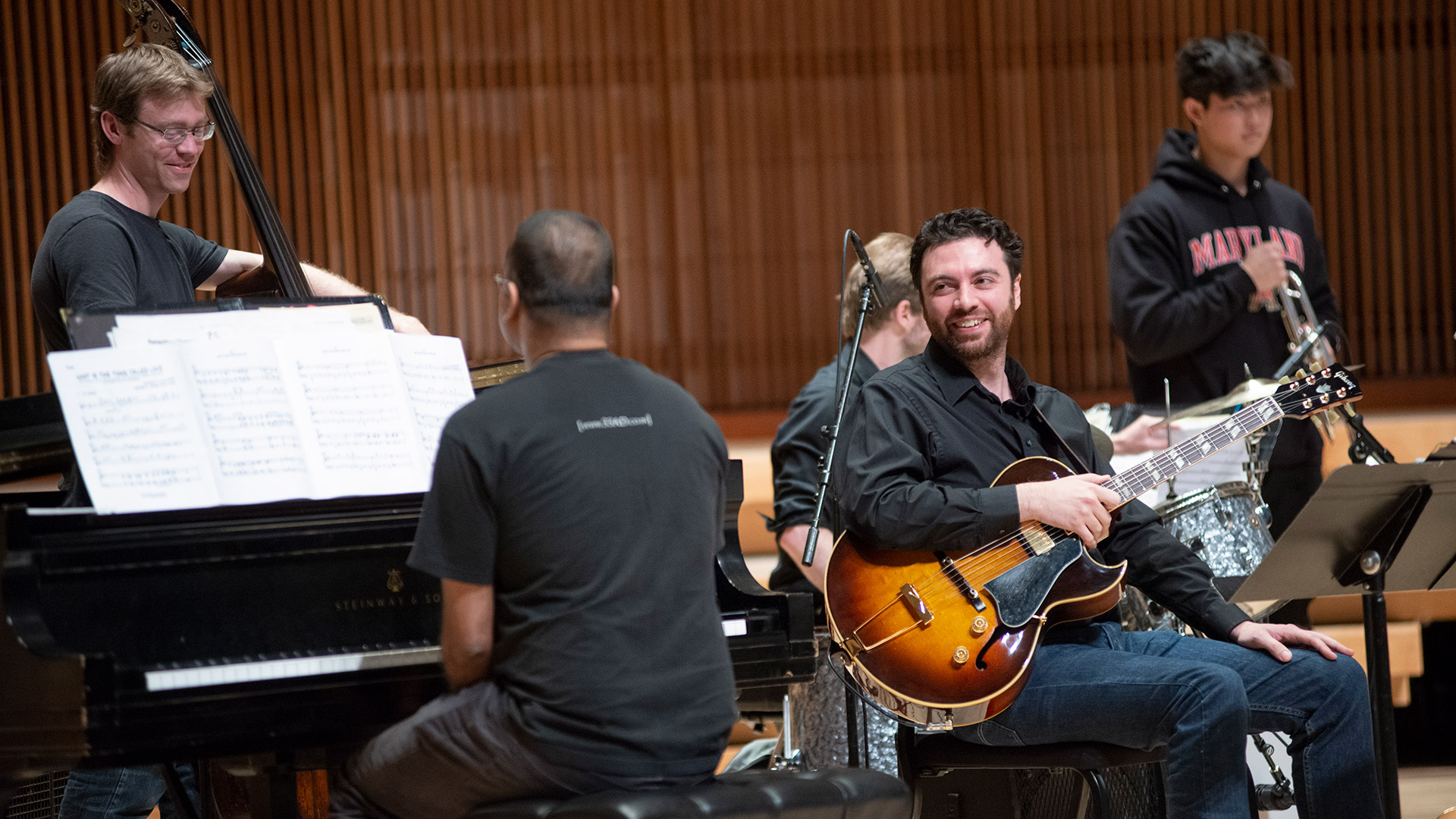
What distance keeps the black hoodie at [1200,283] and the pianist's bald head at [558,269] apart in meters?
2.31

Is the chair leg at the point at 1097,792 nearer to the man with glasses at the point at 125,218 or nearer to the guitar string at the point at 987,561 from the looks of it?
the guitar string at the point at 987,561

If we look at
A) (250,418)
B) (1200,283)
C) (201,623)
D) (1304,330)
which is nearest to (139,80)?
(250,418)

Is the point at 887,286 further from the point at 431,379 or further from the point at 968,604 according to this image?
the point at 431,379

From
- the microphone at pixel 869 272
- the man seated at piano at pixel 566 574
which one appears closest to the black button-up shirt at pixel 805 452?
the microphone at pixel 869 272

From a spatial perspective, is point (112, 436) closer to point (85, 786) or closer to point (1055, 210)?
point (85, 786)

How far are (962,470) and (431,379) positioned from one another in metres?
1.02

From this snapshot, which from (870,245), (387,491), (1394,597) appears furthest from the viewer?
(1394,597)

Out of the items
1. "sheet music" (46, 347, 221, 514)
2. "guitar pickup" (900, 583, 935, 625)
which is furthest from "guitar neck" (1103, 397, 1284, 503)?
"sheet music" (46, 347, 221, 514)

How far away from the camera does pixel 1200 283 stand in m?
4.03

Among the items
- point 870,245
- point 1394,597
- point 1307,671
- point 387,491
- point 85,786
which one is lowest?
point 1394,597

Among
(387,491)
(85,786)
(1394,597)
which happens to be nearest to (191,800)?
(85,786)

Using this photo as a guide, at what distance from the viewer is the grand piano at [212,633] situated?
206 cm

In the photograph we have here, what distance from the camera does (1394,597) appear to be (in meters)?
4.72

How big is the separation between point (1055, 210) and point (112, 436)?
4879mm
